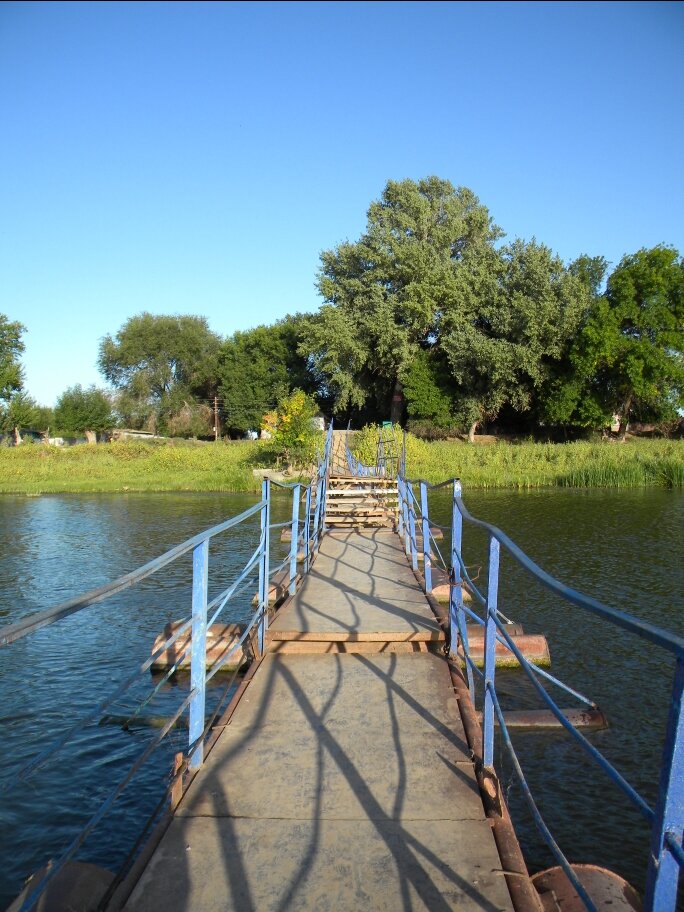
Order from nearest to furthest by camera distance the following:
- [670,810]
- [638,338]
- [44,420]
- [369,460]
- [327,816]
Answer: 1. [670,810]
2. [327,816]
3. [369,460]
4. [638,338]
5. [44,420]

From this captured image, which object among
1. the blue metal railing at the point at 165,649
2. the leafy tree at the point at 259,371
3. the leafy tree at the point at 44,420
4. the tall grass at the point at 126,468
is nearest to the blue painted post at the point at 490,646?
the blue metal railing at the point at 165,649

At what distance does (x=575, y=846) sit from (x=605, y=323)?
32064mm

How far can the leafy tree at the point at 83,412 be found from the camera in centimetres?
5512

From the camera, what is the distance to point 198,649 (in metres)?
3.54

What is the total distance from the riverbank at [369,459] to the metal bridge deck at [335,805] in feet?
70.3

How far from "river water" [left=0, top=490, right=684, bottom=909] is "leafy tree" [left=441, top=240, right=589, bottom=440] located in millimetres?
18537

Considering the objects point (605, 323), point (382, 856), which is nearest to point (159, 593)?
point (382, 856)

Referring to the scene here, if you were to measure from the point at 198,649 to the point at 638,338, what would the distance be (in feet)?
113

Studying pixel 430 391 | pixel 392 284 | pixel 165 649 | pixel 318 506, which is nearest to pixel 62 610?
pixel 165 649

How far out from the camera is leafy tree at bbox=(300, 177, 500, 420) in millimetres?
38844

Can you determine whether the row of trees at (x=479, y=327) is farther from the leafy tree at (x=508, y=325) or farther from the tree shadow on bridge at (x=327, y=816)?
the tree shadow on bridge at (x=327, y=816)

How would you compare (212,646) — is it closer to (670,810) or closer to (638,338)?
(670,810)

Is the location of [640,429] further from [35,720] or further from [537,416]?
[35,720]

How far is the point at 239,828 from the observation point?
297 cm
